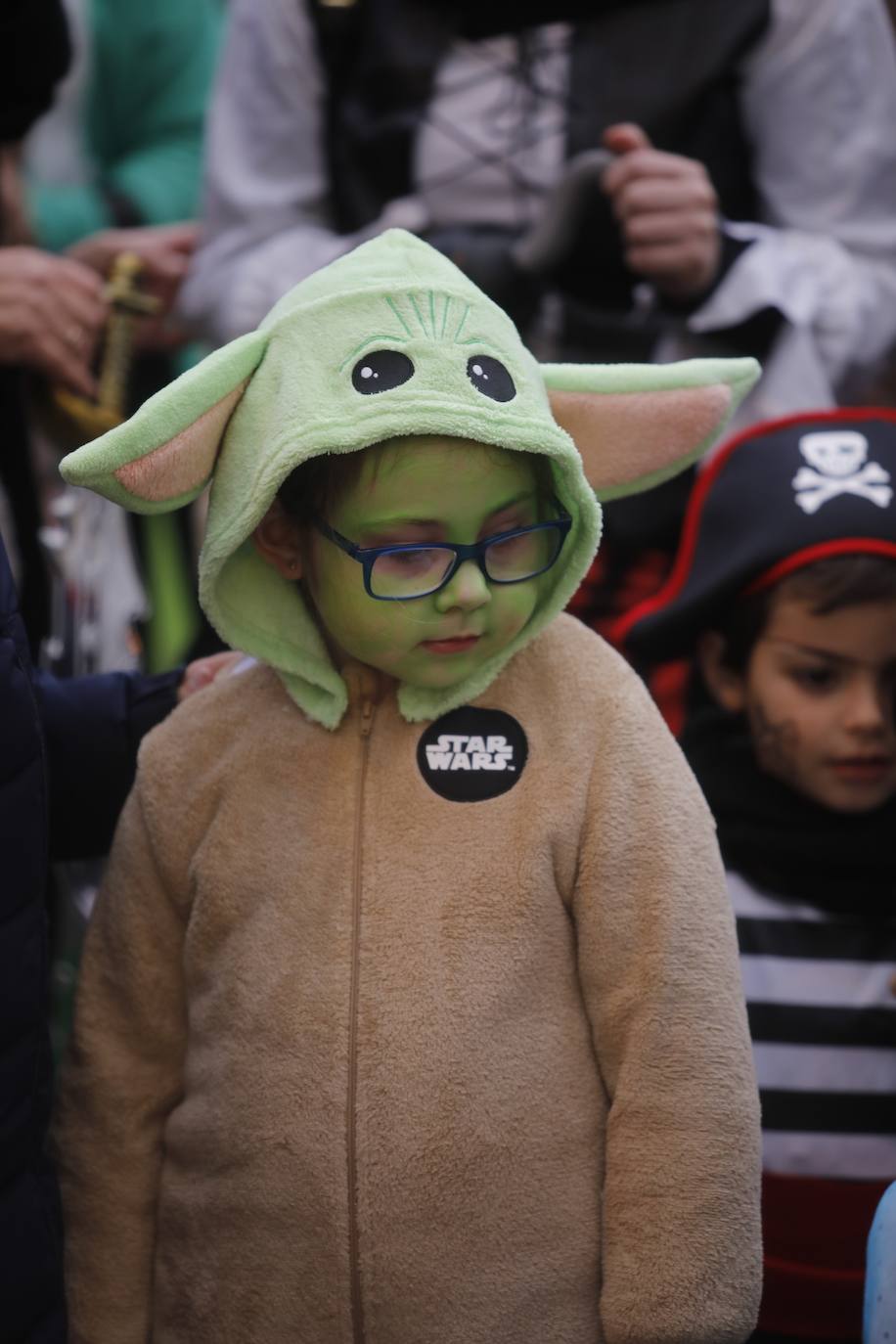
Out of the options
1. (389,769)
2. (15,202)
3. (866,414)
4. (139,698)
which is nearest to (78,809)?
(139,698)

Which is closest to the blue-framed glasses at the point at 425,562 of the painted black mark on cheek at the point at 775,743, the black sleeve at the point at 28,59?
the painted black mark on cheek at the point at 775,743

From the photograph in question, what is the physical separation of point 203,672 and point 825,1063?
2.76 ft

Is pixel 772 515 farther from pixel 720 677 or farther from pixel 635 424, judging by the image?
pixel 635 424

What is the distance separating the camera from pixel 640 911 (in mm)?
1430

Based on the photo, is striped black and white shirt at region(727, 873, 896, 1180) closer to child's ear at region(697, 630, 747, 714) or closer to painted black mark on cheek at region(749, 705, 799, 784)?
painted black mark on cheek at region(749, 705, 799, 784)

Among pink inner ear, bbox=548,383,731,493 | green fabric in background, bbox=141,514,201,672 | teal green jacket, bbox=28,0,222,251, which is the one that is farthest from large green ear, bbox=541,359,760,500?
teal green jacket, bbox=28,0,222,251

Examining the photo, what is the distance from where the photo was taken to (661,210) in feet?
7.04

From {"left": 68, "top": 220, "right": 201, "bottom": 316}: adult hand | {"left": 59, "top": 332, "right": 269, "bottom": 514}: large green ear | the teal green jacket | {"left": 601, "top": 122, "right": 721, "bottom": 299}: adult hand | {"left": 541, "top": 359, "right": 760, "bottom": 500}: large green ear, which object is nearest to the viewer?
{"left": 59, "top": 332, "right": 269, "bottom": 514}: large green ear

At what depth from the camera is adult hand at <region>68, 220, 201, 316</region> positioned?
8.73 feet

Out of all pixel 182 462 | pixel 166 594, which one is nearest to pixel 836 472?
→ pixel 182 462

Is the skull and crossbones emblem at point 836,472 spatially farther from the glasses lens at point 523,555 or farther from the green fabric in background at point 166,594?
the green fabric in background at point 166,594

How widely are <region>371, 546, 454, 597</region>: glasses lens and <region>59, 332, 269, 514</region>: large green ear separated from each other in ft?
0.64

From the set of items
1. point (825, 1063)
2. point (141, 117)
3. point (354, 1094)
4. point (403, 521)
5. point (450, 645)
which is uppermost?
point (141, 117)

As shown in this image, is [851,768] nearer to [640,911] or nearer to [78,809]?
[640,911]
